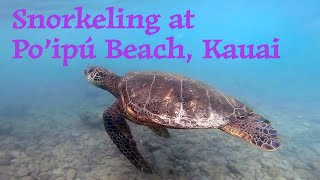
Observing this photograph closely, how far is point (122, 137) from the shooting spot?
4957 mm

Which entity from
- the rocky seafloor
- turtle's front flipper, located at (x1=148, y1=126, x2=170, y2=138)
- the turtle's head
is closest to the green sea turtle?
the turtle's head

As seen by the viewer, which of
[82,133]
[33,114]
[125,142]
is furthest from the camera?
[33,114]

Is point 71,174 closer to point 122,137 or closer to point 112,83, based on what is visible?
point 122,137

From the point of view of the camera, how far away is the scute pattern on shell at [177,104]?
14.9 feet

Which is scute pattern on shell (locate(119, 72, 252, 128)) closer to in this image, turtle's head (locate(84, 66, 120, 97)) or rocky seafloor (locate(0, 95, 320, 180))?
turtle's head (locate(84, 66, 120, 97))

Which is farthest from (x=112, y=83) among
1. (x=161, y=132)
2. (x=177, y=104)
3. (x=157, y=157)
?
(x=177, y=104)


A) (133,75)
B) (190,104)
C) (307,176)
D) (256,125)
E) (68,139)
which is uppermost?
(133,75)

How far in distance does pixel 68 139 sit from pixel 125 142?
3319 millimetres

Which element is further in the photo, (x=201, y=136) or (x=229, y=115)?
(x=201, y=136)

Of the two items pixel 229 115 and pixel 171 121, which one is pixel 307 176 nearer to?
pixel 229 115

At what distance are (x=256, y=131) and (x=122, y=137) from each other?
223 centimetres

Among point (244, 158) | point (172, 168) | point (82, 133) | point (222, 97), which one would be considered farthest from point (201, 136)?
point (82, 133)

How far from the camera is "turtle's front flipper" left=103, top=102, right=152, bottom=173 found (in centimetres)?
488

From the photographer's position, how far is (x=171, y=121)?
179 inches
